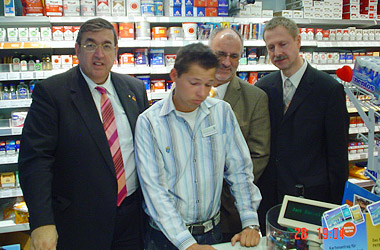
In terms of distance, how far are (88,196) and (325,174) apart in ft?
4.77

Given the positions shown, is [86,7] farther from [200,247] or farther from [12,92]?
[200,247]

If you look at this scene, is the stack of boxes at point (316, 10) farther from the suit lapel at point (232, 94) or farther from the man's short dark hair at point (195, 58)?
the man's short dark hair at point (195, 58)

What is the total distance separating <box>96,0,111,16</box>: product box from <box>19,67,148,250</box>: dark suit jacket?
2091 mm

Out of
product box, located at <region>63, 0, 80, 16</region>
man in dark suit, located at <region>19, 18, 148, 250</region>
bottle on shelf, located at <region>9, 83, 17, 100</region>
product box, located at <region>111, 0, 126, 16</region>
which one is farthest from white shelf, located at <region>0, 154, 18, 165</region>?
man in dark suit, located at <region>19, 18, 148, 250</region>

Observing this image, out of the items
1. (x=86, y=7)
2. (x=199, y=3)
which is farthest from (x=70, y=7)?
(x=199, y=3)

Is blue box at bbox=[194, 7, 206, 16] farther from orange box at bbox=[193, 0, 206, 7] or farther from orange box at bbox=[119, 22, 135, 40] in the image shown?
Answer: orange box at bbox=[119, 22, 135, 40]

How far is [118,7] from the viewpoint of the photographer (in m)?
3.74

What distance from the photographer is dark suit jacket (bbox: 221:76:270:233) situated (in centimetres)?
198

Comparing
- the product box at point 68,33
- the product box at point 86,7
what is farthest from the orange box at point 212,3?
the product box at point 68,33

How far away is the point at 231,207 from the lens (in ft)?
6.48

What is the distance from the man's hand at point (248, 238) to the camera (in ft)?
4.91

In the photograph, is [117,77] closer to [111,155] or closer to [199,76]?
[111,155]

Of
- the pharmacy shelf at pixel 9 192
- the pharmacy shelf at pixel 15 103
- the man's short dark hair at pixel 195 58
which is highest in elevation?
the man's short dark hair at pixel 195 58

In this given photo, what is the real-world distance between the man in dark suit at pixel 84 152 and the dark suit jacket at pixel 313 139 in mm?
954
